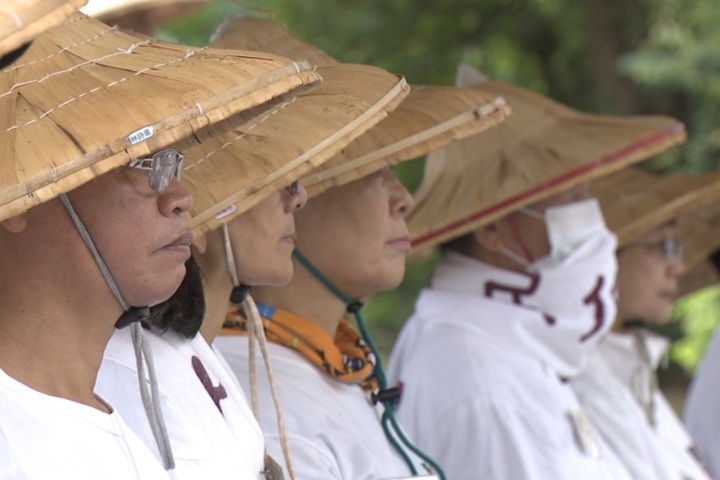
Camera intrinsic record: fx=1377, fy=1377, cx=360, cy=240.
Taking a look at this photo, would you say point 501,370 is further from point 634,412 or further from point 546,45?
point 546,45

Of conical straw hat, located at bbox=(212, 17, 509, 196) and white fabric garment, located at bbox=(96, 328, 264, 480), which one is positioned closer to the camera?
white fabric garment, located at bbox=(96, 328, 264, 480)

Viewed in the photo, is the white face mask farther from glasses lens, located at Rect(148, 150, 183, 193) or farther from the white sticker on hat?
the white sticker on hat

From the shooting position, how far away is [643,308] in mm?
4910

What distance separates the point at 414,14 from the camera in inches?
251

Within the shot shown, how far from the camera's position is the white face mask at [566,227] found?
4.06 meters

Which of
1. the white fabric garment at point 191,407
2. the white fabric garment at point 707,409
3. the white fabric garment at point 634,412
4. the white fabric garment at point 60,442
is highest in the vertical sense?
the white fabric garment at point 60,442

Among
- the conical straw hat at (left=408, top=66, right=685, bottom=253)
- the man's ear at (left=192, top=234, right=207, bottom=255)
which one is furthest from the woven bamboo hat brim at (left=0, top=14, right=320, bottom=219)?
the conical straw hat at (left=408, top=66, right=685, bottom=253)

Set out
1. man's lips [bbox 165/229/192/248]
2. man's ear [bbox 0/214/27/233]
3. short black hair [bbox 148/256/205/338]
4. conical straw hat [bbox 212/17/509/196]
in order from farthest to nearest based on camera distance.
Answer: conical straw hat [bbox 212/17/509/196], short black hair [bbox 148/256/205/338], man's lips [bbox 165/229/192/248], man's ear [bbox 0/214/27/233]

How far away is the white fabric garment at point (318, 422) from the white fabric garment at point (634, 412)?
4.87 feet

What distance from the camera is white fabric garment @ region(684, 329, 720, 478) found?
210 inches

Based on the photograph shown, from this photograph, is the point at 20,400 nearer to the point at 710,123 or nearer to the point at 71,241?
the point at 71,241

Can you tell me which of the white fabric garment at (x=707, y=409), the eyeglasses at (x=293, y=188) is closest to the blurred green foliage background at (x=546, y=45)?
the white fabric garment at (x=707, y=409)

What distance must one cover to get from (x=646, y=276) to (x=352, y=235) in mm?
2176

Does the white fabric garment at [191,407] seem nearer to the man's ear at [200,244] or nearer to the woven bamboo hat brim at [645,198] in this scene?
the man's ear at [200,244]
